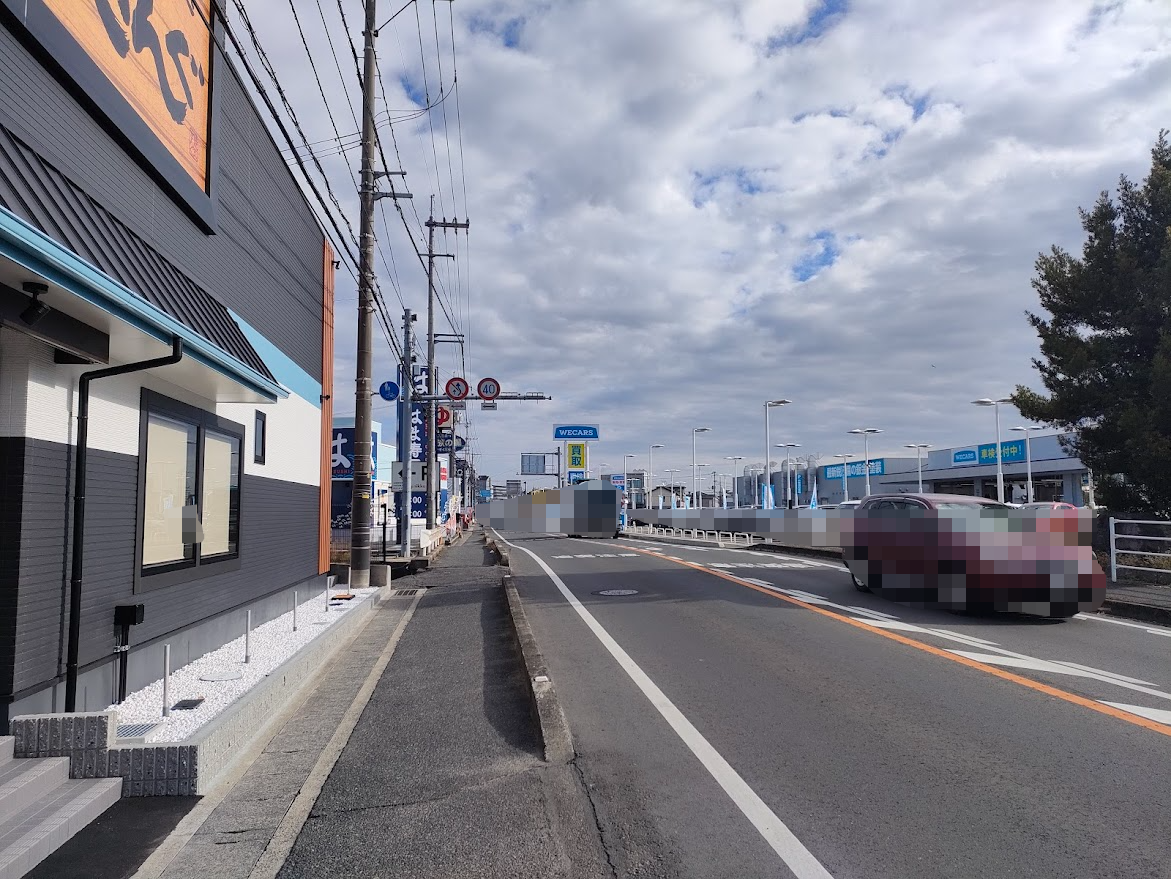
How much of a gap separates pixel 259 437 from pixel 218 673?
14.5 ft

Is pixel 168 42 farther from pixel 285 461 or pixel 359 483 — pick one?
pixel 359 483

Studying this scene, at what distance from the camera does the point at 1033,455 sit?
54969mm

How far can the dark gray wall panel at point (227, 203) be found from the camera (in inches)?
237

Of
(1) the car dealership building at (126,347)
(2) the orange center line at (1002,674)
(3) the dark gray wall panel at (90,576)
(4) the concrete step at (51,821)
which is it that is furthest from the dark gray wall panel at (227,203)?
(2) the orange center line at (1002,674)

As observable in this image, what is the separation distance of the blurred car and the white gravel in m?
8.47

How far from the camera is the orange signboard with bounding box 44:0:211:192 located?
681 cm

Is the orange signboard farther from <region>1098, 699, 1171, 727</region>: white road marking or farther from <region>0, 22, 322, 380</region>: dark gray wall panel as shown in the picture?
<region>1098, 699, 1171, 727</region>: white road marking

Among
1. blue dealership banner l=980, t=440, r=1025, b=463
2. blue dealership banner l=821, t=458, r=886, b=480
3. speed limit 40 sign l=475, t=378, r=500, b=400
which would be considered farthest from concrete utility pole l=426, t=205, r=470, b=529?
blue dealership banner l=821, t=458, r=886, b=480

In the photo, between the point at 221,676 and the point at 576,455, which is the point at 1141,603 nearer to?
the point at 221,676

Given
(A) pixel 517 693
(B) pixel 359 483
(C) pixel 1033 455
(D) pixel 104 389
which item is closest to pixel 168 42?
(D) pixel 104 389

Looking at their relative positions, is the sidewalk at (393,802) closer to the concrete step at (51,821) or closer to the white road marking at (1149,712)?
the concrete step at (51,821)

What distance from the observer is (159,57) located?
26.4 feet

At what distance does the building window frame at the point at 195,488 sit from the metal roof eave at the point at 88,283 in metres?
1.18

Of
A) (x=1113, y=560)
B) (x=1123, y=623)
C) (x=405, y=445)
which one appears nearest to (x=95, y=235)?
(x=1123, y=623)
